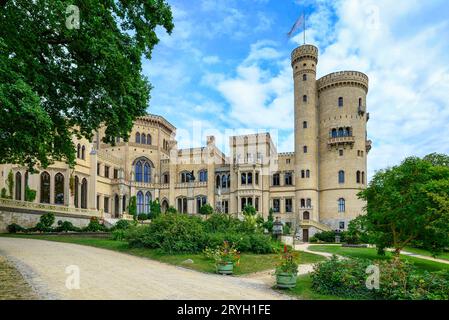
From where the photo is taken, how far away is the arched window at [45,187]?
137 ft

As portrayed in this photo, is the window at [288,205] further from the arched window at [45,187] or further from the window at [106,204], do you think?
the arched window at [45,187]

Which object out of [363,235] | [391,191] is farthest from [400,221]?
[363,235]

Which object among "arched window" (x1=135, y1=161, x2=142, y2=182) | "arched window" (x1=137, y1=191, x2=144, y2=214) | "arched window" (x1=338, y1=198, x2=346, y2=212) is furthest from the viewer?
"arched window" (x1=135, y1=161, x2=142, y2=182)

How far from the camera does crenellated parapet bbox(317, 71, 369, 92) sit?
5181 cm

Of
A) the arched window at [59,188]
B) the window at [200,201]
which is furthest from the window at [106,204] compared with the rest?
the window at [200,201]

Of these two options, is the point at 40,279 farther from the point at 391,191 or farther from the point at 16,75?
the point at 391,191

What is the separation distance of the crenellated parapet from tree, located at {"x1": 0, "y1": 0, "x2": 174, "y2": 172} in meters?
39.6

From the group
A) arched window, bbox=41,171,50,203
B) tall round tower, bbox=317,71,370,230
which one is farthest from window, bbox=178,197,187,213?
arched window, bbox=41,171,50,203

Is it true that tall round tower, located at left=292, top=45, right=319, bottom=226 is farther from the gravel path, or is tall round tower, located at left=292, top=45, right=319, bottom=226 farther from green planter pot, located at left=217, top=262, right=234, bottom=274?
green planter pot, located at left=217, top=262, right=234, bottom=274

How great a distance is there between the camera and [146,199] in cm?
5741

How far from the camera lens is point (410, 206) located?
68.4ft

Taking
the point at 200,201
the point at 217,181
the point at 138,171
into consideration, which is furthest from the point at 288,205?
the point at 138,171

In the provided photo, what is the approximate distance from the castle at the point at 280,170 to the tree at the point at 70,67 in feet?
102

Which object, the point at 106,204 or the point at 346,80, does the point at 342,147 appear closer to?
the point at 346,80
